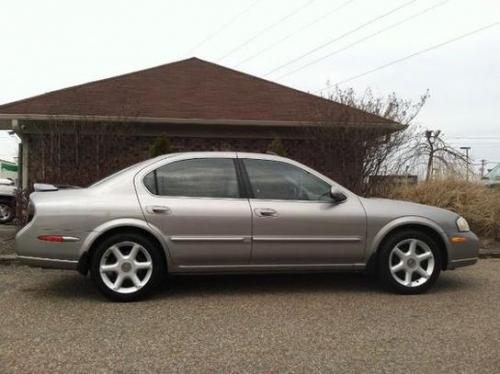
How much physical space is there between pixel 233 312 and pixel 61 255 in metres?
1.74

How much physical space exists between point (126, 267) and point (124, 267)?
0.02 meters

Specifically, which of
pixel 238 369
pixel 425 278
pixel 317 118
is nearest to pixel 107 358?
pixel 238 369

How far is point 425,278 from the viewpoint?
5883mm

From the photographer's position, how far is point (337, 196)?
5797 mm

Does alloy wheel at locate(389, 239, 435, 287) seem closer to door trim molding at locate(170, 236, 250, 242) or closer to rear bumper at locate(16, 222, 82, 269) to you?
door trim molding at locate(170, 236, 250, 242)

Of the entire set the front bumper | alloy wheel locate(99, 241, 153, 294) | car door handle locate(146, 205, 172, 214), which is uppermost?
car door handle locate(146, 205, 172, 214)

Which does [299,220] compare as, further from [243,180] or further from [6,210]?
[6,210]

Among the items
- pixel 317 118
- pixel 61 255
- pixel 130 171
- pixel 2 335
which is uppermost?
pixel 317 118

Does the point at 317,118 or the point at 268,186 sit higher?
the point at 317,118

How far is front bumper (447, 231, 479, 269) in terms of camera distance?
597cm

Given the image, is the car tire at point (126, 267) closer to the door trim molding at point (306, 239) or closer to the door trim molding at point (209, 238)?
the door trim molding at point (209, 238)

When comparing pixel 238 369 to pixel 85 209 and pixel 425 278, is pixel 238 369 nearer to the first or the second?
pixel 85 209

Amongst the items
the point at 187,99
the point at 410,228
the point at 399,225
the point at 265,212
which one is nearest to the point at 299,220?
the point at 265,212

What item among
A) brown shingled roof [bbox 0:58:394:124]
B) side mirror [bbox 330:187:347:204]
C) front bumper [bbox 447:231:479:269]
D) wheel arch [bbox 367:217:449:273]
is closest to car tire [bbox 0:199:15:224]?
brown shingled roof [bbox 0:58:394:124]
